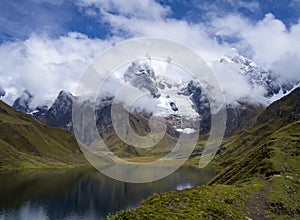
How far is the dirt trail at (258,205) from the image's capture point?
30486 mm

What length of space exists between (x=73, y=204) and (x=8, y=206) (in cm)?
2502

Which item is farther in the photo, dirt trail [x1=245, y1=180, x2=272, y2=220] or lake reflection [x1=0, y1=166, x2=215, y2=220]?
lake reflection [x1=0, y1=166, x2=215, y2=220]

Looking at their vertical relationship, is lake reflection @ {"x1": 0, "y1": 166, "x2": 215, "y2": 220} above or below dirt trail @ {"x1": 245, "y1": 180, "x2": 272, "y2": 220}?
below

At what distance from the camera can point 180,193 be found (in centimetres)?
3034

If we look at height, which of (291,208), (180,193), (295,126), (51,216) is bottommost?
(51,216)

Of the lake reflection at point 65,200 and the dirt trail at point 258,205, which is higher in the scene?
the dirt trail at point 258,205

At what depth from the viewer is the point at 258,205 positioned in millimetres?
34625

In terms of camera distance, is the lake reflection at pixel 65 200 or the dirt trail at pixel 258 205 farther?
the lake reflection at pixel 65 200

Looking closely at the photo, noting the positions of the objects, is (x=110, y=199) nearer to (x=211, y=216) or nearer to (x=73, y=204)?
(x=73, y=204)

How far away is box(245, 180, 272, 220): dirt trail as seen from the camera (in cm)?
3049

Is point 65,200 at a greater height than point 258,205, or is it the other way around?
point 258,205

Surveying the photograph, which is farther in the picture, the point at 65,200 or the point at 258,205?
the point at 65,200

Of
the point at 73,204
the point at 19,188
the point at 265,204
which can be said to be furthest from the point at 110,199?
the point at 265,204

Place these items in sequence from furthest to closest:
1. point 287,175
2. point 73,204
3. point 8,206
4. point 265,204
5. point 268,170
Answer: point 73,204
point 8,206
point 268,170
point 287,175
point 265,204
